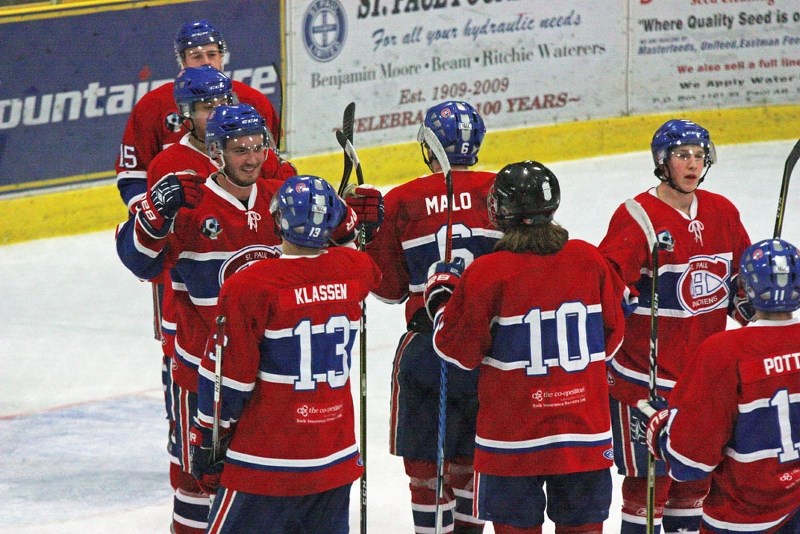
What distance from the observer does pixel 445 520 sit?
456cm

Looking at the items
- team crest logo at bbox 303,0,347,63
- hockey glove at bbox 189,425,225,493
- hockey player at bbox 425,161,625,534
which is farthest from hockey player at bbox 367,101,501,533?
team crest logo at bbox 303,0,347,63

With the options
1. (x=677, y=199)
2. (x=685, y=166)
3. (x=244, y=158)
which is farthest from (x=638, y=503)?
(x=244, y=158)

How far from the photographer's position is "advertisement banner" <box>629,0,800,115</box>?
10.5 metres

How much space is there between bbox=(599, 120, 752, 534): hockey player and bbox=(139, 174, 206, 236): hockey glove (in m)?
1.35

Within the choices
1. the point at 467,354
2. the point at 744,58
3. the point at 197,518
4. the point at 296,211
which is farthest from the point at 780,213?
the point at 744,58

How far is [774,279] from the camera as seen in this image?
341 cm

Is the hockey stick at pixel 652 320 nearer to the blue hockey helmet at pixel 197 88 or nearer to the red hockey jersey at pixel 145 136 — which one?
the blue hockey helmet at pixel 197 88

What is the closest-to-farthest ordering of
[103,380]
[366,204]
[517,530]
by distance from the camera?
[517,530], [366,204], [103,380]

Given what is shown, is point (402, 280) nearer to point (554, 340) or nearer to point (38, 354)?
point (554, 340)

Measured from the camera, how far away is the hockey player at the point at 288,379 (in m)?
3.61

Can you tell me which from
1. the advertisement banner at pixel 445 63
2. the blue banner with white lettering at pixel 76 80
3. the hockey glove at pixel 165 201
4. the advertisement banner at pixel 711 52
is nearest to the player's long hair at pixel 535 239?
the hockey glove at pixel 165 201

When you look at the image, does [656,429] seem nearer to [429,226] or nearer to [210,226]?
[429,226]

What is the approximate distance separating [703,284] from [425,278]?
0.91 meters

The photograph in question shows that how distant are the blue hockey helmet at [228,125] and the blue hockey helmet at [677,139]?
1307mm
